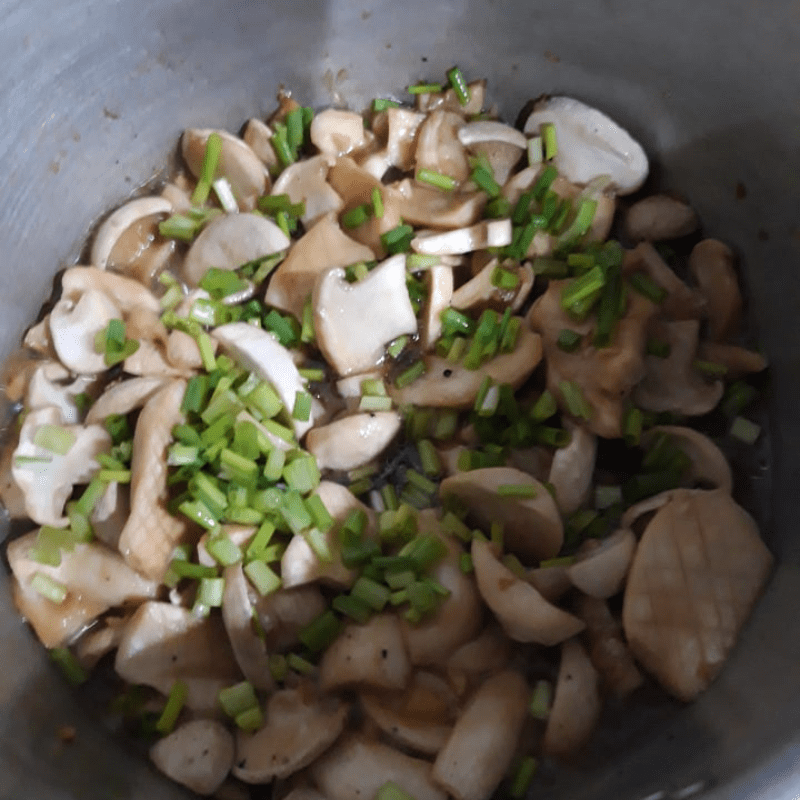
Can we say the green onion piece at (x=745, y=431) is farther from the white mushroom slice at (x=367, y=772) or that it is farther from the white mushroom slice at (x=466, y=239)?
the white mushroom slice at (x=367, y=772)

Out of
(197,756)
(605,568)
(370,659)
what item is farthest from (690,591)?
(197,756)

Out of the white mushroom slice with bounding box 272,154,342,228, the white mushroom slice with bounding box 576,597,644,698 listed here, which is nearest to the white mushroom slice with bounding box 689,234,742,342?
the white mushroom slice with bounding box 576,597,644,698

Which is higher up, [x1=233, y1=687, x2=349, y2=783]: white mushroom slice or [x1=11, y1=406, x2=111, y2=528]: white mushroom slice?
[x1=11, y1=406, x2=111, y2=528]: white mushroom slice

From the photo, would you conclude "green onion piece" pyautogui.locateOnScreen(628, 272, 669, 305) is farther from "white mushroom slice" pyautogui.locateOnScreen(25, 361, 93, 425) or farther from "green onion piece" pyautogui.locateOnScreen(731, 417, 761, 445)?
"white mushroom slice" pyautogui.locateOnScreen(25, 361, 93, 425)

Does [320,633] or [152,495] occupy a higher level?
[152,495]

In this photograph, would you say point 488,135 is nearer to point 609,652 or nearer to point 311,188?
point 311,188

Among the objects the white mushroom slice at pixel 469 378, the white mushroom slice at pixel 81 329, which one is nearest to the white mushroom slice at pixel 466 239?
the white mushroom slice at pixel 469 378
